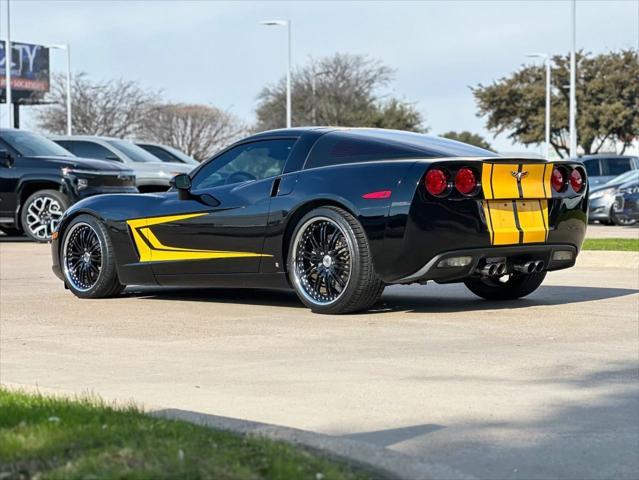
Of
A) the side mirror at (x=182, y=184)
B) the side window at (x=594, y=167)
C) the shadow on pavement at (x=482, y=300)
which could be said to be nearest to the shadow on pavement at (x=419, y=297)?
the shadow on pavement at (x=482, y=300)

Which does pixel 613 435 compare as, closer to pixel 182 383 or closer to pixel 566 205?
pixel 182 383

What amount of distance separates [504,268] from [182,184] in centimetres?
272

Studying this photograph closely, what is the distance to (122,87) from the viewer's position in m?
71.8

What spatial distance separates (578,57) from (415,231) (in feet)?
195

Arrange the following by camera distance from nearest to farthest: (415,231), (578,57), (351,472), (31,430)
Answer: (351,472)
(31,430)
(415,231)
(578,57)

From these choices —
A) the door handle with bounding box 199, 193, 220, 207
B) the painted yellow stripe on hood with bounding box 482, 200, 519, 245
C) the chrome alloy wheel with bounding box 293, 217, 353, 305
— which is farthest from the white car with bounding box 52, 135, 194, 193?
the painted yellow stripe on hood with bounding box 482, 200, 519, 245

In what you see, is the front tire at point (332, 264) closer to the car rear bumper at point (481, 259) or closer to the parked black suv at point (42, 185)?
the car rear bumper at point (481, 259)

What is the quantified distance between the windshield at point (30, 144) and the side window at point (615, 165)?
16.6 m

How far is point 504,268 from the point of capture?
9.27 m

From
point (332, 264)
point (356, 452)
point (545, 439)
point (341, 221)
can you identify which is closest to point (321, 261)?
point (332, 264)

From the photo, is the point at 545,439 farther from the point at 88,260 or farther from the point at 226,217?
the point at 88,260

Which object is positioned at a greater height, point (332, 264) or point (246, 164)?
point (246, 164)

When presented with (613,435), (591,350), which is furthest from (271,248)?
(613,435)

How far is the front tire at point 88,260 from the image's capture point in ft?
35.2
